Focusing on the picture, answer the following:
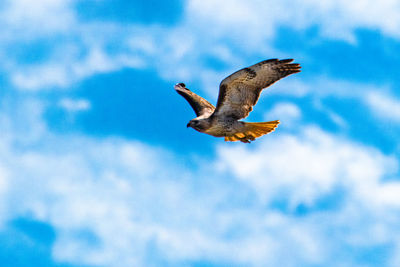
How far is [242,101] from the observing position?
15.9m

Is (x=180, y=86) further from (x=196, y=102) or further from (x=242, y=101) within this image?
(x=242, y=101)

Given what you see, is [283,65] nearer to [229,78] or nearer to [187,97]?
[229,78]

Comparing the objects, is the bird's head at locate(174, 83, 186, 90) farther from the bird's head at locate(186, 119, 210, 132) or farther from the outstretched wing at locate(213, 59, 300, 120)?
the outstretched wing at locate(213, 59, 300, 120)

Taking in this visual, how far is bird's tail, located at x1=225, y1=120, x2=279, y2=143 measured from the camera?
15.7m

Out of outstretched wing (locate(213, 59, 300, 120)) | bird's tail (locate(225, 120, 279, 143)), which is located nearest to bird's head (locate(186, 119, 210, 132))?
outstretched wing (locate(213, 59, 300, 120))

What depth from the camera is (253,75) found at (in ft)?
51.0

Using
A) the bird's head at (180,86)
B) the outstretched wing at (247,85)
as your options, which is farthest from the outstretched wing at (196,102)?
the outstretched wing at (247,85)

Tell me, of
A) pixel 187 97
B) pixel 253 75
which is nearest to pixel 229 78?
pixel 253 75

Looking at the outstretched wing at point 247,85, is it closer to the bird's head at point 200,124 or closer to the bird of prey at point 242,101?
the bird of prey at point 242,101

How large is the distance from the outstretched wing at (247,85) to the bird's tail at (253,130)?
374 millimetres

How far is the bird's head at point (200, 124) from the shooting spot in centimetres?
1605

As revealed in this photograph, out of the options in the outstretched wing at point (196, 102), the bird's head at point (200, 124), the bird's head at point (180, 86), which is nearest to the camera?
the bird's head at point (200, 124)

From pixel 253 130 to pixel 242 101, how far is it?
80 cm

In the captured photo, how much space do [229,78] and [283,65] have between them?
4.59 feet
